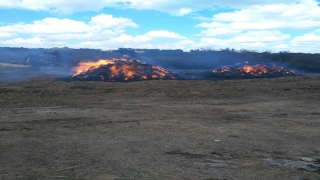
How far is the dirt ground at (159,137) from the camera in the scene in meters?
6.32

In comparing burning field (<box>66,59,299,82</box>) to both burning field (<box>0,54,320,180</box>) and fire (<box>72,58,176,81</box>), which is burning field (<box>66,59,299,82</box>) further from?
burning field (<box>0,54,320,180</box>)

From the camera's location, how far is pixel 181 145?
8320 millimetres

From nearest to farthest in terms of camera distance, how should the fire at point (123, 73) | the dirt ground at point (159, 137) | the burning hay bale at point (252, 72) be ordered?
the dirt ground at point (159, 137), the fire at point (123, 73), the burning hay bale at point (252, 72)

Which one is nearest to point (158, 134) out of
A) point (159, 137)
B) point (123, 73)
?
point (159, 137)

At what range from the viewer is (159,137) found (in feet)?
30.1

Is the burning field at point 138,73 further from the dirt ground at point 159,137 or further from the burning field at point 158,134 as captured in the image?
the dirt ground at point 159,137

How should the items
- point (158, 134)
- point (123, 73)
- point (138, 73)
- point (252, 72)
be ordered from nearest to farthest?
1. point (158, 134)
2. point (123, 73)
3. point (138, 73)
4. point (252, 72)

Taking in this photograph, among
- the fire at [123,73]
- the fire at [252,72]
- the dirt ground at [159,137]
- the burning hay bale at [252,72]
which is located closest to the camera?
the dirt ground at [159,137]

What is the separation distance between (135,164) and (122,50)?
53.8 metres

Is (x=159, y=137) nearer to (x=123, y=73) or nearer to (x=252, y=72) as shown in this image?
(x=123, y=73)

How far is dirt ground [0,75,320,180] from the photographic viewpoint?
632 centimetres

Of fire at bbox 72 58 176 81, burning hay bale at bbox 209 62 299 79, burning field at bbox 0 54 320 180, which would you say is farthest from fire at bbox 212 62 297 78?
burning field at bbox 0 54 320 180

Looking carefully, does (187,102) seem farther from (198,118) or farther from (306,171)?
(306,171)

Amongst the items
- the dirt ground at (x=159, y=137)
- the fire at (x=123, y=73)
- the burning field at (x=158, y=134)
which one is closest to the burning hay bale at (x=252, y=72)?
the fire at (x=123, y=73)
